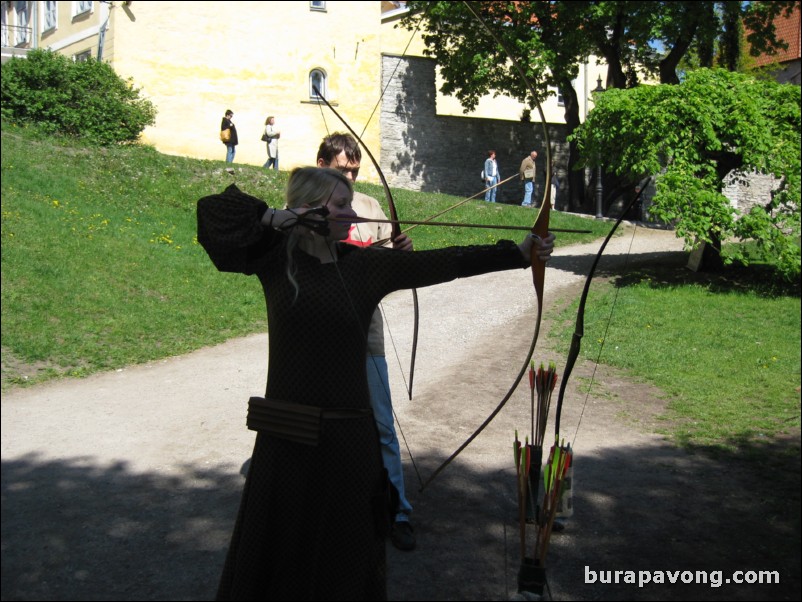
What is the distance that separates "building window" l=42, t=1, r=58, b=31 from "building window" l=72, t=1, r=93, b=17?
2.19 m

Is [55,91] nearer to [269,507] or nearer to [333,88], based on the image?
[333,88]

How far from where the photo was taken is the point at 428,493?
4441 mm

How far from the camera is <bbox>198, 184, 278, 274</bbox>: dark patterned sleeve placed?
2508 mm

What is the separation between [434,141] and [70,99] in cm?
1218

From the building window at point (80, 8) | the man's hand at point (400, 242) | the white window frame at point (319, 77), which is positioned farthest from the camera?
the white window frame at point (319, 77)

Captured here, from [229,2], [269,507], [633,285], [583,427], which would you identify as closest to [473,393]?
[583,427]

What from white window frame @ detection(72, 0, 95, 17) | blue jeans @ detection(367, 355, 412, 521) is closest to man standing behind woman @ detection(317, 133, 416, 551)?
blue jeans @ detection(367, 355, 412, 521)

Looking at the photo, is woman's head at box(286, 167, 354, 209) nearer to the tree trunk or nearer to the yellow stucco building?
the tree trunk

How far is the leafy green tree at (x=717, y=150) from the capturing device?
10.5m

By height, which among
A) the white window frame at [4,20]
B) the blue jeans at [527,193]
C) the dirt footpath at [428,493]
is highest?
the white window frame at [4,20]

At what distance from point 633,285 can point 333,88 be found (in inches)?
636

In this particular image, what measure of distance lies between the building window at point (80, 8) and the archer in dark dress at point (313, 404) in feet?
79.8

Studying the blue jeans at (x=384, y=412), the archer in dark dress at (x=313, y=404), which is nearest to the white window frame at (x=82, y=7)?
the blue jeans at (x=384, y=412)

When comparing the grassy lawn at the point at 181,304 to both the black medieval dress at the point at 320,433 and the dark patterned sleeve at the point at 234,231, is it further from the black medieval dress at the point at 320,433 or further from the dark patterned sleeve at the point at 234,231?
the dark patterned sleeve at the point at 234,231
